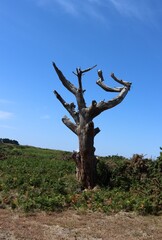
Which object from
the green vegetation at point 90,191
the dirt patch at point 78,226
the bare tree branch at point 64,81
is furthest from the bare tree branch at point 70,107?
the dirt patch at point 78,226

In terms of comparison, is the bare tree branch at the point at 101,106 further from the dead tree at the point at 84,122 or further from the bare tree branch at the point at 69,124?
the bare tree branch at the point at 69,124

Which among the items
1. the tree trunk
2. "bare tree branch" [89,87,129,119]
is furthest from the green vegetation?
"bare tree branch" [89,87,129,119]

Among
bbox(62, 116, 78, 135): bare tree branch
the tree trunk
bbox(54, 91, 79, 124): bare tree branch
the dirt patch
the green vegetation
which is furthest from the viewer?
bbox(54, 91, 79, 124): bare tree branch

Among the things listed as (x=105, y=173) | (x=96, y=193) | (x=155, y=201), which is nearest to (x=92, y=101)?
(x=105, y=173)

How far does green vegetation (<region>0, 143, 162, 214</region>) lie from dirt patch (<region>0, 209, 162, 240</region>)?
58 centimetres

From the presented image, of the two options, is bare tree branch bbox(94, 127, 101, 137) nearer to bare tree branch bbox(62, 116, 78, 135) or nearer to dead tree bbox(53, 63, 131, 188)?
dead tree bbox(53, 63, 131, 188)

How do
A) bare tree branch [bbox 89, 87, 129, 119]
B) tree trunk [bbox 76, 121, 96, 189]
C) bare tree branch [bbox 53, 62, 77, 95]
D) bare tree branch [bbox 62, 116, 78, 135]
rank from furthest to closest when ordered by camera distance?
bare tree branch [bbox 53, 62, 77, 95] → bare tree branch [bbox 62, 116, 78, 135] → bare tree branch [bbox 89, 87, 129, 119] → tree trunk [bbox 76, 121, 96, 189]

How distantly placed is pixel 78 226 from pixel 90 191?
13.6 feet

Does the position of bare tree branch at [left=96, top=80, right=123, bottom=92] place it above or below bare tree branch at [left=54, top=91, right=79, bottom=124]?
above

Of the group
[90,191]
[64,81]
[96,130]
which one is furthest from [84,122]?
[90,191]

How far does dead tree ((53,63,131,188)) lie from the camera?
47.9 feet

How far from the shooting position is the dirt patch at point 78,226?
8.36m

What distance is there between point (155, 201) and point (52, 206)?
9.78 ft

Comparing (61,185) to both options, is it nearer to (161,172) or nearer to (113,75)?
(161,172)
